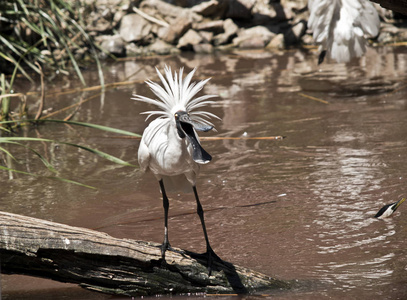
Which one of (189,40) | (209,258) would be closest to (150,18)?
(189,40)

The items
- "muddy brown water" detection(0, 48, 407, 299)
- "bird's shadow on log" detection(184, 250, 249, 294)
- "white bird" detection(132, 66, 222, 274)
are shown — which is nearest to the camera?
"white bird" detection(132, 66, 222, 274)

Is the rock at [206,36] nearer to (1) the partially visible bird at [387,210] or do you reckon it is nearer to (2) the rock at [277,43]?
(2) the rock at [277,43]

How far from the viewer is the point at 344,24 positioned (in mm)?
6859

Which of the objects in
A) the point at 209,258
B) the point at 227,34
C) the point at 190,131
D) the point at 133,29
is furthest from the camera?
the point at 133,29

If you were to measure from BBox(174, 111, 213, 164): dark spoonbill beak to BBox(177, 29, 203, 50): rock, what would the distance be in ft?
27.6

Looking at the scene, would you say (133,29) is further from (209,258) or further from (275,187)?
(209,258)

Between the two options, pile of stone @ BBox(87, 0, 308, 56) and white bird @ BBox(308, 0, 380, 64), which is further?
pile of stone @ BBox(87, 0, 308, 56)

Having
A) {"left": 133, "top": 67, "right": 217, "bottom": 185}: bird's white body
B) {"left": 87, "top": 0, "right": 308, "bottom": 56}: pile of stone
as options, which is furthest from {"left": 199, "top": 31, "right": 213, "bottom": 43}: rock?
{"left": 133, "top": 67, "right": 217, "bottom": 185}: bird's white body

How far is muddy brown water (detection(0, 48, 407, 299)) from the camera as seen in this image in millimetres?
3156

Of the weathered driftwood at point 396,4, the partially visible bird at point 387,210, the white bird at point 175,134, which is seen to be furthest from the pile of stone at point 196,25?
the white bird at point 175,134

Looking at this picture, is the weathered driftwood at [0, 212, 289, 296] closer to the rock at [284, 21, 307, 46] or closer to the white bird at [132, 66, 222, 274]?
the white bird at [132, 66, 222, 274]

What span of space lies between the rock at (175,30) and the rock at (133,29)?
0.27 meters

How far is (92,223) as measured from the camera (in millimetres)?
3936

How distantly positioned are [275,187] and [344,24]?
3190mm
